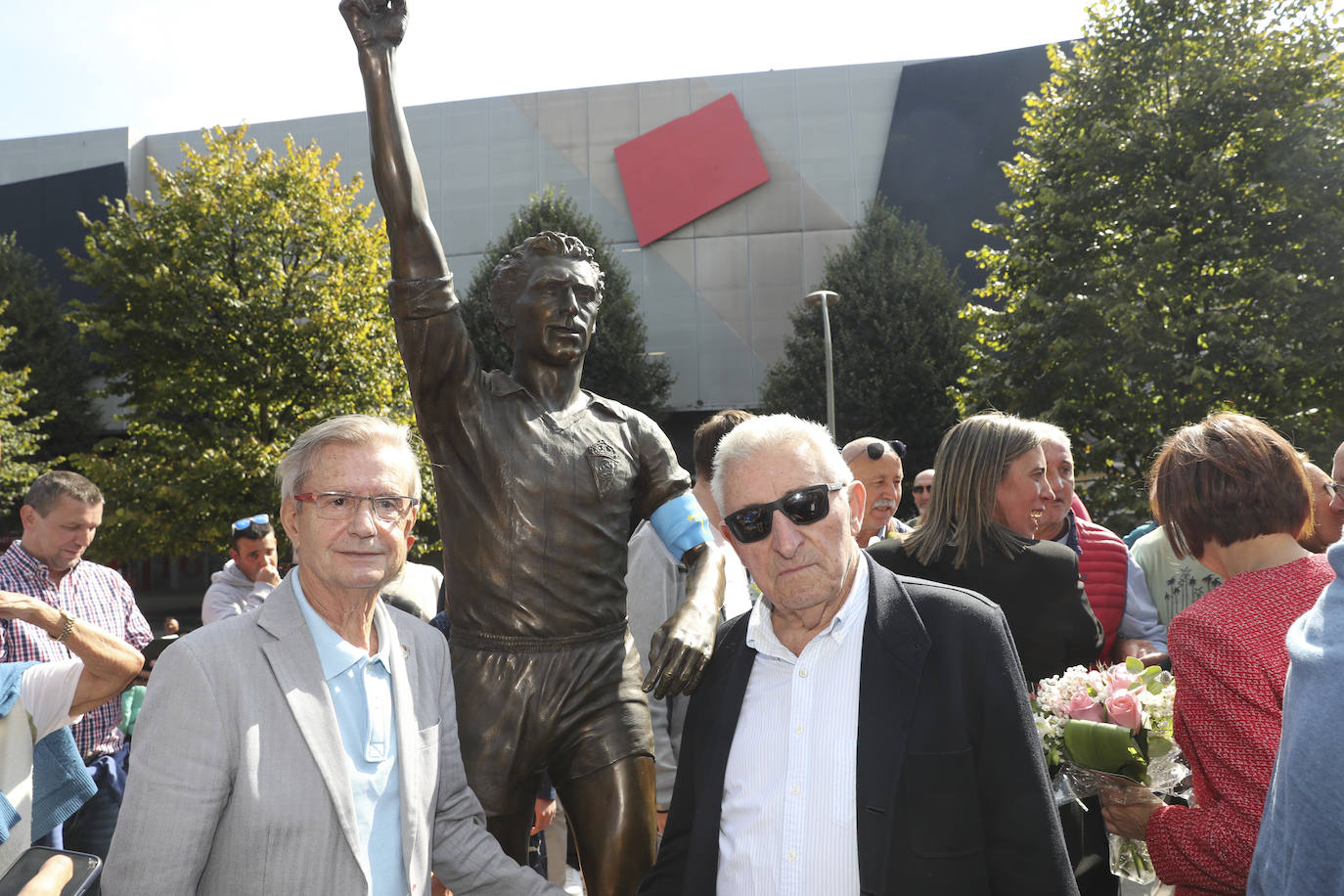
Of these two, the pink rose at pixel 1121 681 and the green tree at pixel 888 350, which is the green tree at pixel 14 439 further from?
the pink rose at pixel 1121 681

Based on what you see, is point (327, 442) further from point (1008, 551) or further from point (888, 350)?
point (888, 350)

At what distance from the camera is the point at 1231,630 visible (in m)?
2.12

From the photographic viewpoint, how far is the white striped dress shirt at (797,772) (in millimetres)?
1914

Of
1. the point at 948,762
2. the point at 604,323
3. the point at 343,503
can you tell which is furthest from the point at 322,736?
the point at 604,323

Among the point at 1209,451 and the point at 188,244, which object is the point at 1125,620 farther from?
the point at 188,244

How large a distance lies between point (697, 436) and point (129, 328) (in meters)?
18.0

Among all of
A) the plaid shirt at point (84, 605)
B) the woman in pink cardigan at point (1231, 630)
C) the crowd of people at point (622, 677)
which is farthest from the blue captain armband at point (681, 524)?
the plaid shirt at point (84, 605)

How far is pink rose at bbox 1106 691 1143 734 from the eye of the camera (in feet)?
8.52

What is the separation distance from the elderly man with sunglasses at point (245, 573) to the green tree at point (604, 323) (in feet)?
49.3

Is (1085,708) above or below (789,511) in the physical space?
below

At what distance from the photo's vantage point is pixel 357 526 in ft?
6.98

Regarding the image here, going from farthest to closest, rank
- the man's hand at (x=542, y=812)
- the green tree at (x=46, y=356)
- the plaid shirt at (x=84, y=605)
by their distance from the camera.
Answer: the green tree at (x=46, y=356) → the plaid shirt at (x=84, y=605) → the man's hand at (x=542, y=812)

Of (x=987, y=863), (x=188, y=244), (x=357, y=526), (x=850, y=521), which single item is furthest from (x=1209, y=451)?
(x=188, y=244)

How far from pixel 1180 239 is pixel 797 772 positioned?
14.8m
